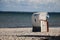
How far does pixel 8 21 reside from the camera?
219 centimetres

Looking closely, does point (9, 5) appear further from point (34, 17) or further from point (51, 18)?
point (34, 17)

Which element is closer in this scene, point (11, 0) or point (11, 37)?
point (11, 37)

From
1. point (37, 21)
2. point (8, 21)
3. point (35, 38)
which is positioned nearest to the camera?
point (35, 38)

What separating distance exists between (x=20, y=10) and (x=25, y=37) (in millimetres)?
1596

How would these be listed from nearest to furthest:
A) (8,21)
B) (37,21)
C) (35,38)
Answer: (35,38) → (37,21) → (8,21)

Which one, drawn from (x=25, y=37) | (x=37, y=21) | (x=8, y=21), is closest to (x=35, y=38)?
(x=25, y=37)

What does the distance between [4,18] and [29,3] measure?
1.48 feet

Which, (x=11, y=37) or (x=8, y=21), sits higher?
(x=11, y=37)

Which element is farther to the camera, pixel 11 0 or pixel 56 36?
pixel 11 0

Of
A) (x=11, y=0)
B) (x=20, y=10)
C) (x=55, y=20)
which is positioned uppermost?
(x=11, y=0)

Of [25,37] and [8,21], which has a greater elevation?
[25,37]

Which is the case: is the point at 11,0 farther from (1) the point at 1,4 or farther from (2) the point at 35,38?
(2) the point at 35,38

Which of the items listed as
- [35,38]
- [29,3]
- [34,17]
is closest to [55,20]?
[29,3]

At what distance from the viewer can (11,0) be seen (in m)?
2.25
